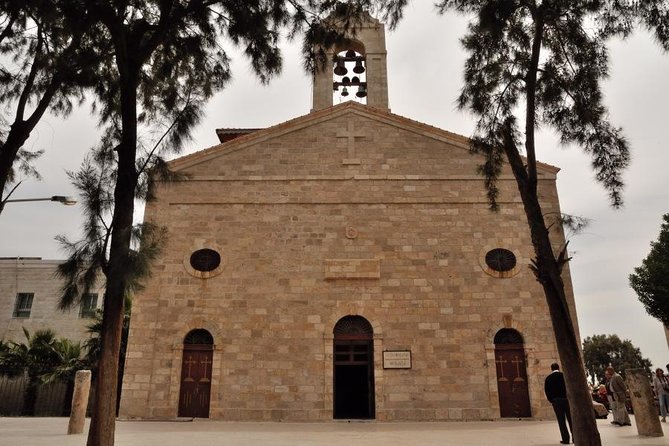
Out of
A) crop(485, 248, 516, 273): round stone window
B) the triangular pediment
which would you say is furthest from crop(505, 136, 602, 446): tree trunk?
the triangular pediment

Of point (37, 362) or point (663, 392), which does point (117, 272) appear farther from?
point (37, 362)

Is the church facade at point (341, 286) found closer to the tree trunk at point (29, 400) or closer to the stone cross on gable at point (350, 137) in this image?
the stone cross on gable at point (350, 137)

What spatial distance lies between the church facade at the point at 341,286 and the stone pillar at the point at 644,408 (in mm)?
4088

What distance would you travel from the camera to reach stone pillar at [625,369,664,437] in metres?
9.08

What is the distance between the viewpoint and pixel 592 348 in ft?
148

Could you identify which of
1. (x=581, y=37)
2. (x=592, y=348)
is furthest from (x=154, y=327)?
(x=592, y=348)

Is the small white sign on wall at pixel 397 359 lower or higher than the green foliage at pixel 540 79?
lower

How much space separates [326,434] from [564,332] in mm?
5167

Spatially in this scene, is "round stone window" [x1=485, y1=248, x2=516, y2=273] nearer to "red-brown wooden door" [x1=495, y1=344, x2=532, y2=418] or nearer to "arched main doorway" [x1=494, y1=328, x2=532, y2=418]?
"arched main doorway" [x1=494, y1=328, x2=532, y2=418]

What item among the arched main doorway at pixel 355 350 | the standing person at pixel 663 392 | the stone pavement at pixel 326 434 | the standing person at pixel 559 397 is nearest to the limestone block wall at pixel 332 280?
the arched main doorway at pixel 355 350

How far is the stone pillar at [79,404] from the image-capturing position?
9992mm

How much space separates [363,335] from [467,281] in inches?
126

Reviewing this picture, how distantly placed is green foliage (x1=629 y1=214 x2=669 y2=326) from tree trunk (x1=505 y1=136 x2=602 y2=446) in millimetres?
18648

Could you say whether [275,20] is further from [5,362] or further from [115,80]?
[5,362]
